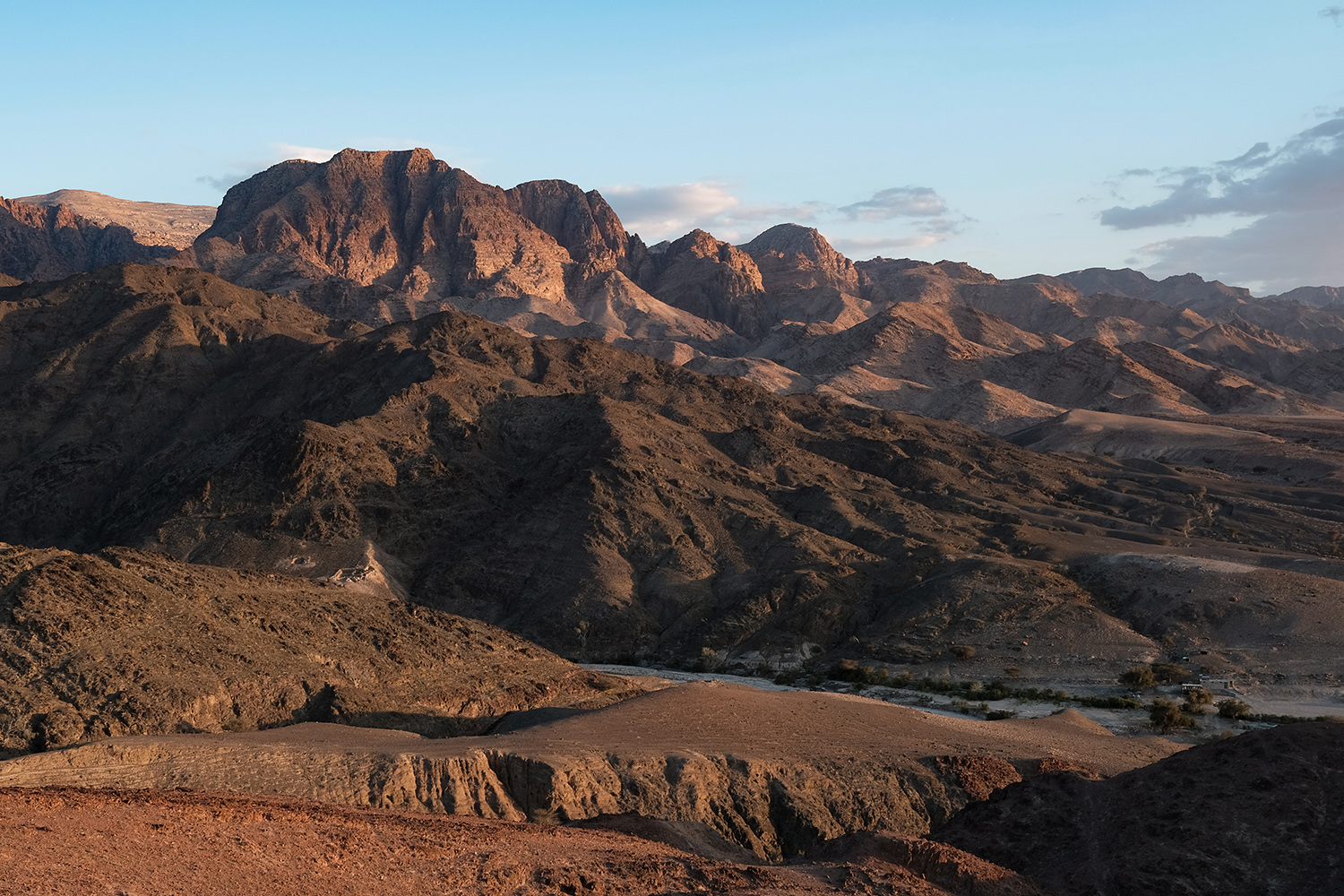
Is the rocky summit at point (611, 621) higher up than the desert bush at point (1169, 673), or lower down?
higher up

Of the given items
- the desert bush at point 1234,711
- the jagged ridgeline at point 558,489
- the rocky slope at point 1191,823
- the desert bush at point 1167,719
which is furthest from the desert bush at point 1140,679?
the rocky slope at point 1191,823

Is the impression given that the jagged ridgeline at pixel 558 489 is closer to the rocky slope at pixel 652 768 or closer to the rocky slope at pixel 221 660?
the rocky slope at pixel 221 660

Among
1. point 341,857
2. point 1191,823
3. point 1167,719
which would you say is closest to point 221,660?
point 341,857

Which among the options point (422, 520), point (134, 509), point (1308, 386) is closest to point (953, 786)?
point (422, 520)

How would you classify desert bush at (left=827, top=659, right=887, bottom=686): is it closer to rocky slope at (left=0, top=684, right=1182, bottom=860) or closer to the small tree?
the small tree

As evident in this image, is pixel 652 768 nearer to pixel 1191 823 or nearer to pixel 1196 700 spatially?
pixel 1191 823

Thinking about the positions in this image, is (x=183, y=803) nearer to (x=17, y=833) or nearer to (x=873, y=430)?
(x=17, y=833)
